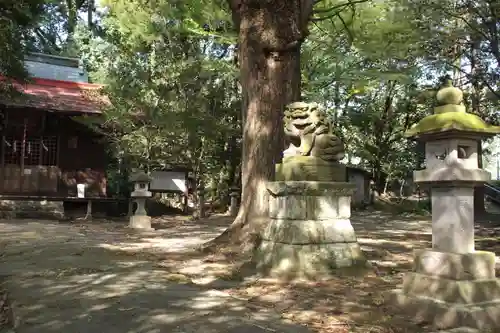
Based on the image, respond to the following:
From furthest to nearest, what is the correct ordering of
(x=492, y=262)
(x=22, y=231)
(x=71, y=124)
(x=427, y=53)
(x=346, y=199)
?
(x=71, y=124)
(x=427, y=53)
(x=22, y=231)
(x=346, y=199)
(x=492, y=262)

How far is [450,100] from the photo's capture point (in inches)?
193

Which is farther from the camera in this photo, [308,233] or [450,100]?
[308,233]

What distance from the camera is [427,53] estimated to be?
15.2m

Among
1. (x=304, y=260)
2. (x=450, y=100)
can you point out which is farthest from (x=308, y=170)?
(x=450, y=100)

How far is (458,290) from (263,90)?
4661 millimetres

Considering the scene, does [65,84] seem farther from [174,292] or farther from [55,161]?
[174,292]

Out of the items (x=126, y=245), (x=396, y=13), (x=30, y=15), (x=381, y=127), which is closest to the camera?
(x=126, y=245)

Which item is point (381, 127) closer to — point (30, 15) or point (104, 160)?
point (104, 160)

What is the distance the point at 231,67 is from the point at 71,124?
248 inches

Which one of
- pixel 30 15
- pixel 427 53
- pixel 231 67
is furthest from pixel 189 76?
pixel 427 53

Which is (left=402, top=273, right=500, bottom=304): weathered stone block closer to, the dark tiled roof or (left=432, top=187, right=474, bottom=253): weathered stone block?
(left=432, top=187, right=474, bottom=253): weathered stone block

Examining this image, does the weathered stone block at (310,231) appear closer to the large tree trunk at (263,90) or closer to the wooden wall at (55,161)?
the large tree trunk at (263,90)

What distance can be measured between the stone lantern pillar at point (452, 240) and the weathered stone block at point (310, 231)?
167 centimetres

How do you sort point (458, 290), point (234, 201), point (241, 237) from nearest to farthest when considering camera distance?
point (458, 290) < point (241, 237) < point (234, 201)
